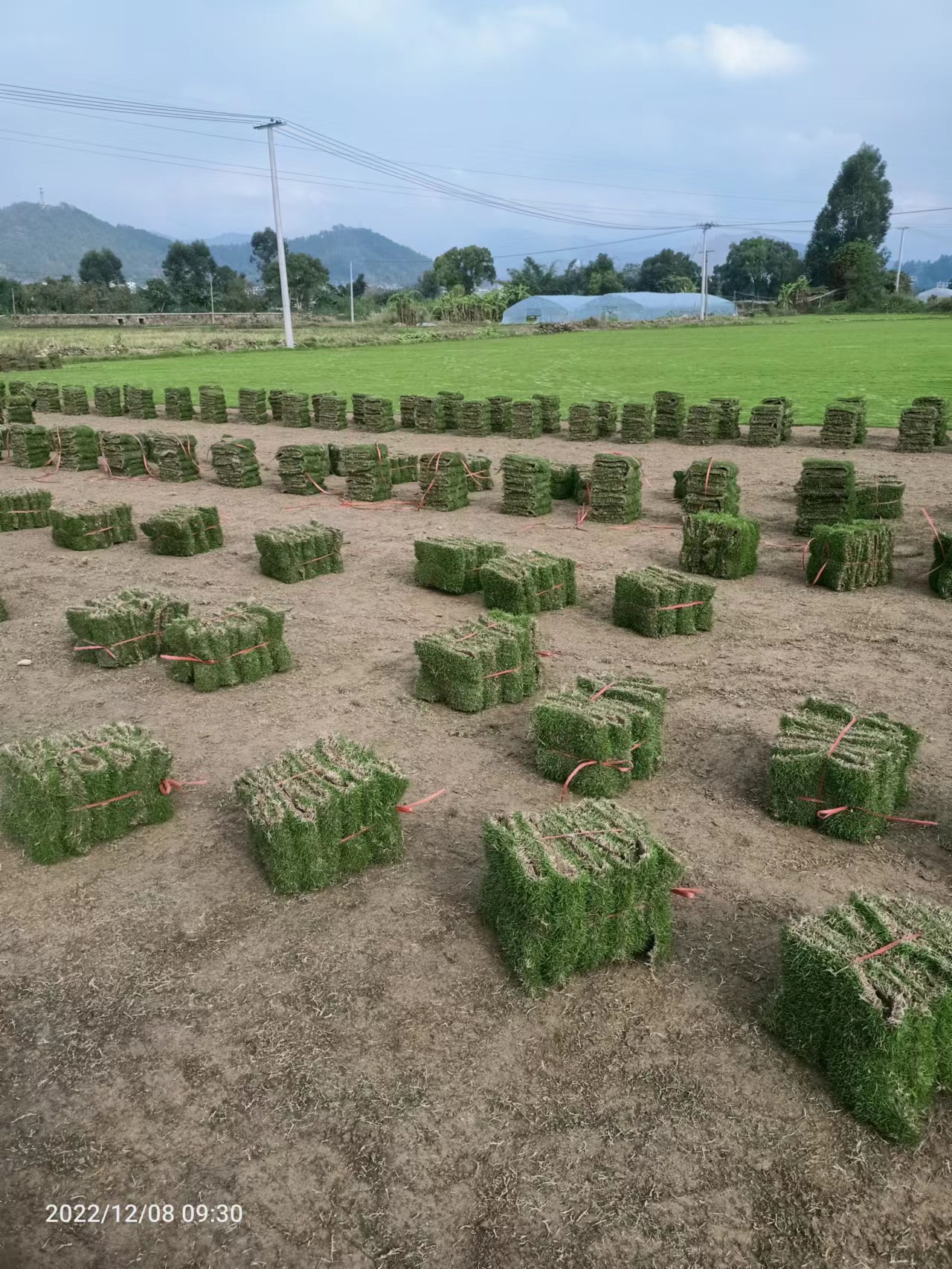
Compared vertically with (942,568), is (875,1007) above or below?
below

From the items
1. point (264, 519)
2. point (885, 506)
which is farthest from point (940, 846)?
point (264, 519)

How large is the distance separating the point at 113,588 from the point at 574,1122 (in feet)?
42.5

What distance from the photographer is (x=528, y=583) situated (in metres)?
13.2

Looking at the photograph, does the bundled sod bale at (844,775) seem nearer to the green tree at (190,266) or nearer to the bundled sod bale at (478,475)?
the bundled sod bale at (478,475)

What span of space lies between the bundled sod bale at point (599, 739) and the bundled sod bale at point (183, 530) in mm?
10550

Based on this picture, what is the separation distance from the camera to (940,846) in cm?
801

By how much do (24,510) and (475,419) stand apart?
1534cm

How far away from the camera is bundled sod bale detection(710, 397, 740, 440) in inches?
1091

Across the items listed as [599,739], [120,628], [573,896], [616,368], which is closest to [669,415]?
[616,368]

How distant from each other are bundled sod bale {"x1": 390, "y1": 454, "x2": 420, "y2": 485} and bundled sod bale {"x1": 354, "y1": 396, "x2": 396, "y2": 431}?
7.99m

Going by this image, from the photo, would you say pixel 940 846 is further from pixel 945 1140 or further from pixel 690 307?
pixel 690 307

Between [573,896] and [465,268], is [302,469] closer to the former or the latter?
[573,896]

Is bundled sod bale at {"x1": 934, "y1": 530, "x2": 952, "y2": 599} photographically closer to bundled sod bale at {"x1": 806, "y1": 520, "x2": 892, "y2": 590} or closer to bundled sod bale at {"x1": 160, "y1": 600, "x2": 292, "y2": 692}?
bundled sod bale at {"x1": 806, "y1": 520, "x2": 892, "y2": 590}

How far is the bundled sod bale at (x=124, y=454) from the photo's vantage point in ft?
81.1
